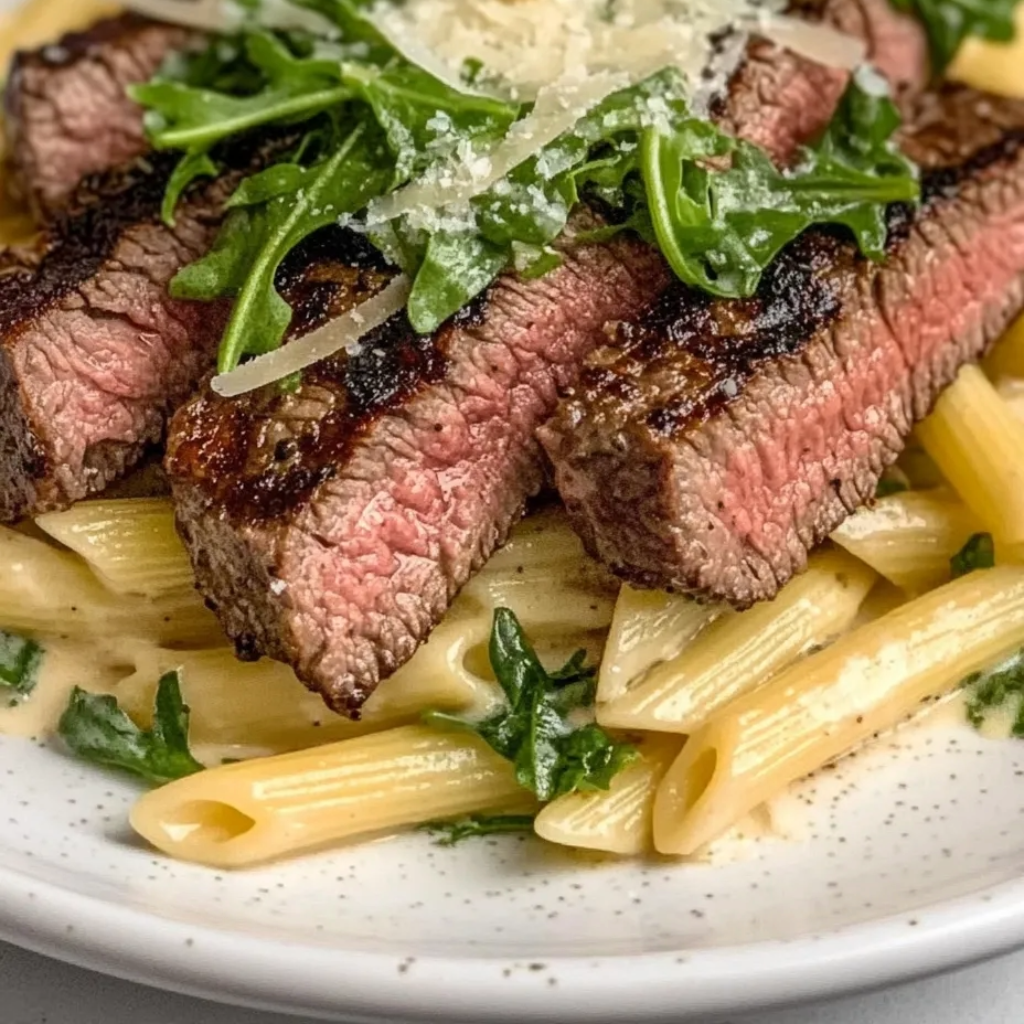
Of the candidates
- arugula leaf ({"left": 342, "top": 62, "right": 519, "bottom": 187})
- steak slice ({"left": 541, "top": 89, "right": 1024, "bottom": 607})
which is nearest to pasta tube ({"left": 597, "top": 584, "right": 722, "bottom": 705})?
steak slice ({"left": 541, "top": 89, "right": 1024, "bottom": 607})

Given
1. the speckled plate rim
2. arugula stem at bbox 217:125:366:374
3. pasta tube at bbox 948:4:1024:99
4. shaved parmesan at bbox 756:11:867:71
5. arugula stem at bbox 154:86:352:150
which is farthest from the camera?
pasta tube at bbox 948:4:1024:99

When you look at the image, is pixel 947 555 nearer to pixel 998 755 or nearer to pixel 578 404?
pixel 998 755

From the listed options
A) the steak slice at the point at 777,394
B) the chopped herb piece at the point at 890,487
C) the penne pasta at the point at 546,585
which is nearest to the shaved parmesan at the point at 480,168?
the steak slice at the point at 777,394

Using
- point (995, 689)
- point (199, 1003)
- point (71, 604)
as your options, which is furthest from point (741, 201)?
point (199, 1003)

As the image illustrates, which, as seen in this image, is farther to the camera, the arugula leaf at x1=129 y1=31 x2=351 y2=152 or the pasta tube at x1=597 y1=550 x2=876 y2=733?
the arugula leaf at x1=129 y1=31 x2=351 y2=152

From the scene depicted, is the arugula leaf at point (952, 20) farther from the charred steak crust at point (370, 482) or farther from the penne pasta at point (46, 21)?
the penne pasta at point (46, 21)

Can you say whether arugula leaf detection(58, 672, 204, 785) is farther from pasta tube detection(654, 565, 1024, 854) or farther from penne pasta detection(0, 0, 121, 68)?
penne pasta detection(0, 0, 121, 68)

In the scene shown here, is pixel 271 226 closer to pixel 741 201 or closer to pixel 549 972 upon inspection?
pixel 741 201
